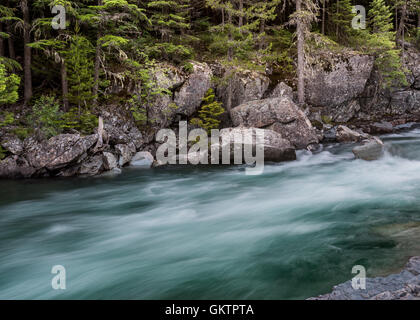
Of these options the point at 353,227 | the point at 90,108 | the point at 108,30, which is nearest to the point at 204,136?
the point at 90,108

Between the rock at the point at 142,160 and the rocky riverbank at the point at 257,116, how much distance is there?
45 millimetres

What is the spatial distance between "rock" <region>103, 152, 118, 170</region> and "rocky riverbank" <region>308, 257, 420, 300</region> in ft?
33.2

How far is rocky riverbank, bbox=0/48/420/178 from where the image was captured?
34.6ft

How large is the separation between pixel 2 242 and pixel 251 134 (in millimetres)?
9088

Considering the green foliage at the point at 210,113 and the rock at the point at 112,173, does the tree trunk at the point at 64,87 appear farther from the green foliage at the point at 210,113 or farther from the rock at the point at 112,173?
the green foliage at the point at 210,113

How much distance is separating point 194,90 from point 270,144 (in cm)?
547

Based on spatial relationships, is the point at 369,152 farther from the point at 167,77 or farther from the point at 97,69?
the point at 97,69

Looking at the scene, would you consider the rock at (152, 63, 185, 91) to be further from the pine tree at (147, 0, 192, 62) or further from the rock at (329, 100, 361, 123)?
the rock at (329, 100, 361, 123)

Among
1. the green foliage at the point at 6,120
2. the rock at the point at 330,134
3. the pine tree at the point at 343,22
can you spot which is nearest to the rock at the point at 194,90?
the green foliage at the point at 6,120

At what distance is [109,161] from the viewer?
11523mm

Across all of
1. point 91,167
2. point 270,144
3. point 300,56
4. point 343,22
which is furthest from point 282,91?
point 91,167

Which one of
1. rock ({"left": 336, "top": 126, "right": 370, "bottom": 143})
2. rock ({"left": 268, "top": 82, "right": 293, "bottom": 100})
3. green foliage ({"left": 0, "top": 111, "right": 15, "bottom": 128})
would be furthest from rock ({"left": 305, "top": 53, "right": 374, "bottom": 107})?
green foliage ({"left": 0, "top": 111, "right": 15, "bottom": 128})

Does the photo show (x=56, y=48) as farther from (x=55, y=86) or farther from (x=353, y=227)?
(x=353, y=227)

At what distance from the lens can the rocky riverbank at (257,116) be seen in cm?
1055
